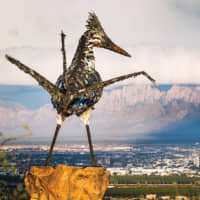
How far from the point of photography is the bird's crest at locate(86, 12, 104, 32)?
13938 mm

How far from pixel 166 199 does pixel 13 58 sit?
66967mm

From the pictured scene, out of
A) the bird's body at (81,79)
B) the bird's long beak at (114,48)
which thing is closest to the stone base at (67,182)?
the bird's body at (81,79)

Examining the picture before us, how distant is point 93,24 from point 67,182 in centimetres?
660

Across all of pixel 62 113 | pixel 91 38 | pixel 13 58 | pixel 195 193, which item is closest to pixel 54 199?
pixel 62 113

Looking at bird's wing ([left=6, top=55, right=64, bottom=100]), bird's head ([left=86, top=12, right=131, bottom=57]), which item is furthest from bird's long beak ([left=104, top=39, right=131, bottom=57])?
bird's wing ([left=6, top=55, right=64, bottom=100])

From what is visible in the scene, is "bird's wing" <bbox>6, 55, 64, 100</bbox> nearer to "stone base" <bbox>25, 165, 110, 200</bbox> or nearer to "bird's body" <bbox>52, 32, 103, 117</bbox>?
"bird's body" <bbox>52, 32, 103, 117</bbox>

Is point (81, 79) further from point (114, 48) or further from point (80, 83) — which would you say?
point (114, 48)

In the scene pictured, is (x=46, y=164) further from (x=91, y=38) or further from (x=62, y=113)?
(x=91, y=38)

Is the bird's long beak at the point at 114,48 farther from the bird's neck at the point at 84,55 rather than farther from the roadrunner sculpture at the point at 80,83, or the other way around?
the bird's neck at the point at 84,55

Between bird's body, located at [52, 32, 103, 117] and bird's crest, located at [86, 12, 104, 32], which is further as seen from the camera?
bird's crest, located at [86, 12, 104, 32]

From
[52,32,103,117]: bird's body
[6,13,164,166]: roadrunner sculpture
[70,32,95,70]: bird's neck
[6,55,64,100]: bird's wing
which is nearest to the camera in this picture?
[6,55,64,100]: bird's wing

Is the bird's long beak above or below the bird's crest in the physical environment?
Result: below

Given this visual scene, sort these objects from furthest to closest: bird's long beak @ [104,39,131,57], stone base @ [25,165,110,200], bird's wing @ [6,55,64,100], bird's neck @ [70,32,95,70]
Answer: bird's long beak @ [104,39,131,57] → bird's neck @ [70,32,95,70] → stone base @ [25,165,110,200] → bird's wing @ [6,55,64,100]

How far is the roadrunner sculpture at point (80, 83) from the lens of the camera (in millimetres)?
11242
